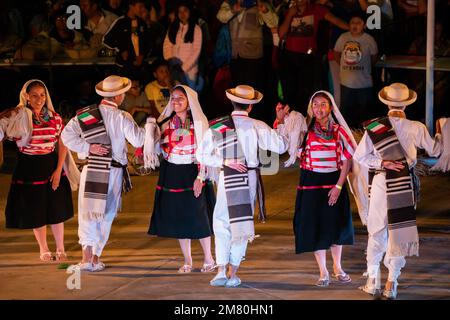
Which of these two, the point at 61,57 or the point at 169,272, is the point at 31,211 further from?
the point at 61,57

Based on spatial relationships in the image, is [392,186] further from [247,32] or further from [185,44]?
[185,44]

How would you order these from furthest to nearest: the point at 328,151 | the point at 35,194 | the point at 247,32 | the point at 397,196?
the point at 247,32
the point at 35,194
the point at 328,151
the point at 397,196

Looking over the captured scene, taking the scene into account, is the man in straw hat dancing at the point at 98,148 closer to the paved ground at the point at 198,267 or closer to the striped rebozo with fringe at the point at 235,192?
the paved ground at the point at 198,267

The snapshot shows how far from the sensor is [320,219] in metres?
9.80

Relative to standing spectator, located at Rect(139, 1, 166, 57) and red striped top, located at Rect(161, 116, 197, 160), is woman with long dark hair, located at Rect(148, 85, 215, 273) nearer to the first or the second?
red striped top, located at Rect(161, 116, 197, 160)

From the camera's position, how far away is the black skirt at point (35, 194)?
10.7 meters

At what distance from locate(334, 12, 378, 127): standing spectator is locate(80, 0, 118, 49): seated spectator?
2934 mm

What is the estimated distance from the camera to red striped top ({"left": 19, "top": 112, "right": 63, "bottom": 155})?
415 inches

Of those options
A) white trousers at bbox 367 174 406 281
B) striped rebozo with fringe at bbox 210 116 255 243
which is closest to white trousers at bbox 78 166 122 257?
striped rebozo with fringe at bbox 210 116 255 243

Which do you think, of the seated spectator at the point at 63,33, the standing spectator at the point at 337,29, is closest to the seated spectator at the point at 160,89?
the seated spectator at the point at 63,33

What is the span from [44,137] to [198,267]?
5.55 feet

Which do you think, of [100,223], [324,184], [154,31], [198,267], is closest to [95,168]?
[100,223]

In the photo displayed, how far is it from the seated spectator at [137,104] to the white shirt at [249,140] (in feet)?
16.4

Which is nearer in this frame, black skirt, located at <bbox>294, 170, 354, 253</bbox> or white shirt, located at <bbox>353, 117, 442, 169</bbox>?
white shirt, located at <bbox>353, 117, 442, 169</bbox>
